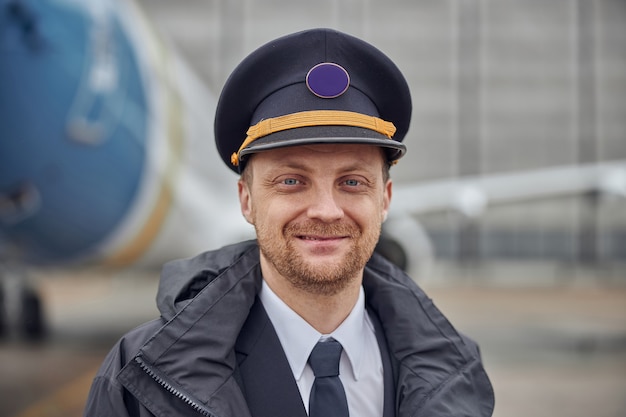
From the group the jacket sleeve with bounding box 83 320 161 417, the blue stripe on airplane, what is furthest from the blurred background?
the jacket sleeve with bounding box 83 320 161 417

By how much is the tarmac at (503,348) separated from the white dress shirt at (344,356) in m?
3.55

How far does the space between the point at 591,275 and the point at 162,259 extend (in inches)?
716

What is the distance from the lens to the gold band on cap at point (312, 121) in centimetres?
131

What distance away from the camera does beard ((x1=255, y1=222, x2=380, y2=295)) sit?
1.32 meters

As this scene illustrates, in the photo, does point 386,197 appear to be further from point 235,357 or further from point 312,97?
point 235,357

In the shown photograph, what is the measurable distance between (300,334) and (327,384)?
0.12 m

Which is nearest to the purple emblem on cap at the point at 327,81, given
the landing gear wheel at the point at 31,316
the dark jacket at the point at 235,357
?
the dark jacket at the point at 235,357

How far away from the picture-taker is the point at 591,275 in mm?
22469

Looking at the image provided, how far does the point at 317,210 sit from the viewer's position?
130 centimetres

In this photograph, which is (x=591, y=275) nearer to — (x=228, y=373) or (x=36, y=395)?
(x=36, y=395)

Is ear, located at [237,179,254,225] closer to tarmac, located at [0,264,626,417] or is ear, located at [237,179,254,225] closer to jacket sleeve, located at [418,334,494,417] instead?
jacket sleeve, located at [418,334,494,417]

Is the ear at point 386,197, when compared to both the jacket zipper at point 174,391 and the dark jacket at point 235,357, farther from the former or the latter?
the jacket zipper at point 174,391

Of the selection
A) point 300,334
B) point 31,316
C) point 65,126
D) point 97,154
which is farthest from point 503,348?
point 300,334

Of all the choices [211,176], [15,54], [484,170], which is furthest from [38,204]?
[484,170]
